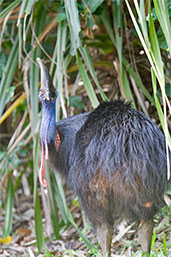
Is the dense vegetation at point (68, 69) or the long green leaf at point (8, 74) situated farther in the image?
the long green leaf at point (8, 74)

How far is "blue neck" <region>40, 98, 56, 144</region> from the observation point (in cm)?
279

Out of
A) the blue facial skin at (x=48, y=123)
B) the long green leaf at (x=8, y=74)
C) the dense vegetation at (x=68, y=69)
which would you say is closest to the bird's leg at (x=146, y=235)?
the dense vegetation at (x=68, y=69)

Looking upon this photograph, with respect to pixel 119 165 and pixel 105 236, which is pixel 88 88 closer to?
pixel 119 165

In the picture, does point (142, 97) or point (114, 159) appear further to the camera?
point (142, 97)

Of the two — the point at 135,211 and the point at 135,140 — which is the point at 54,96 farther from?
the point at 135,211

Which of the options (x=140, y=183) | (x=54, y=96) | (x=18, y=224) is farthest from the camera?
(x=18, y=224)

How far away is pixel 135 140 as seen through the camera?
259 cm

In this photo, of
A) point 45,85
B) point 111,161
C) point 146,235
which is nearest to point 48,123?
point 45,85

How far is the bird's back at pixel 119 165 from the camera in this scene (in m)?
2.54

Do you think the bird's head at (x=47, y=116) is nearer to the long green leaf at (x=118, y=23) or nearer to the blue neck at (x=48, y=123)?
the blue neck at (x=48, y=123)

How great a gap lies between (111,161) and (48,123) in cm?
49

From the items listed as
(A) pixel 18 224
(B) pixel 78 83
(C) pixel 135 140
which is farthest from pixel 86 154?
(A) pixel 18 224

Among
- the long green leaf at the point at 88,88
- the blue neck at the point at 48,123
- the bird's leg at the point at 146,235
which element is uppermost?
the long green leaf at the point at 88,88

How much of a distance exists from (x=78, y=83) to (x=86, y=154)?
57.8 inches
